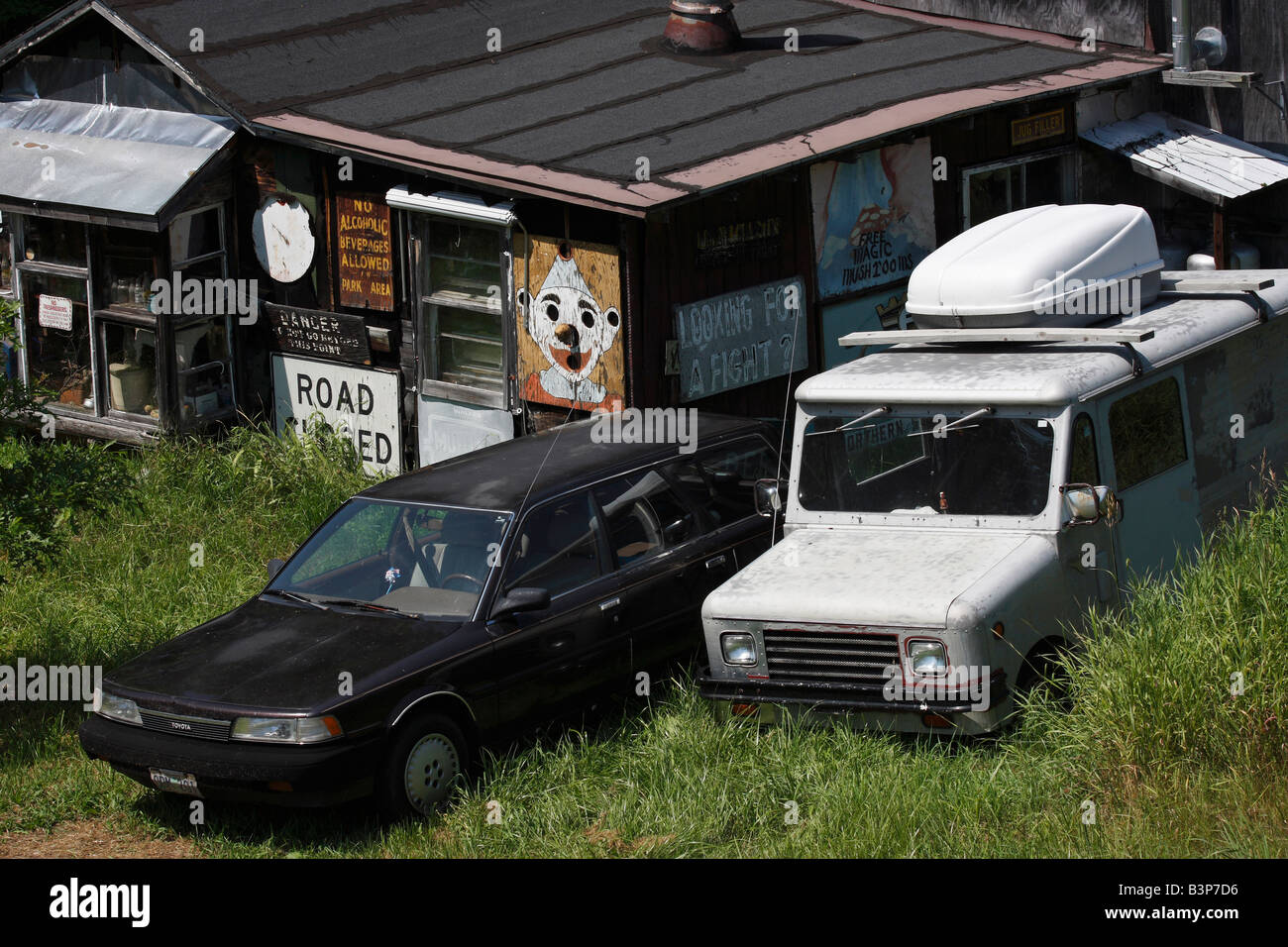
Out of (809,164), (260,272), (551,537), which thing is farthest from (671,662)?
(260,272)

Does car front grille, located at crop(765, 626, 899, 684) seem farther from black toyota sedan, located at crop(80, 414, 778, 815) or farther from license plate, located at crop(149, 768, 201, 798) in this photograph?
license plate, located at crop(149, 768, 201, 798)

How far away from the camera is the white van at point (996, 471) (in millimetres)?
7586

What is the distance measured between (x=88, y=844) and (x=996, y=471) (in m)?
5.16

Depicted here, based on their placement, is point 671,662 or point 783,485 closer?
point 671,662

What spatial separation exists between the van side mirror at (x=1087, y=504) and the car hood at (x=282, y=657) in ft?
10.6

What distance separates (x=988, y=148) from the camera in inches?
548

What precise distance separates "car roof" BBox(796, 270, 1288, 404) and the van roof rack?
0.05m

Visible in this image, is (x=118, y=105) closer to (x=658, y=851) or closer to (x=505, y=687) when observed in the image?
(x=505, y=687)

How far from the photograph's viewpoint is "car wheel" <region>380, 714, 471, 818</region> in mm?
7539

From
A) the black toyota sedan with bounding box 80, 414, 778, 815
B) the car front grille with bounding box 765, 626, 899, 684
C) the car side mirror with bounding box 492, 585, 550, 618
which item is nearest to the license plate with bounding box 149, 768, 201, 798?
the black toyota sedan with bounding box 80, 414, 778, 815

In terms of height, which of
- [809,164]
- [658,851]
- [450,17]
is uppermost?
[450,17]

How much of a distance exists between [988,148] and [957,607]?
301 inches

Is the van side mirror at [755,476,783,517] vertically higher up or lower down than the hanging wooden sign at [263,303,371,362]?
lower down

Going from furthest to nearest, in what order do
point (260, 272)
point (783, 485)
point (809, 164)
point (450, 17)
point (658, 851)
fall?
point (450, 17)
point (260, 272)
point (809, 164)
point (783, 485)
point (658, 851)
